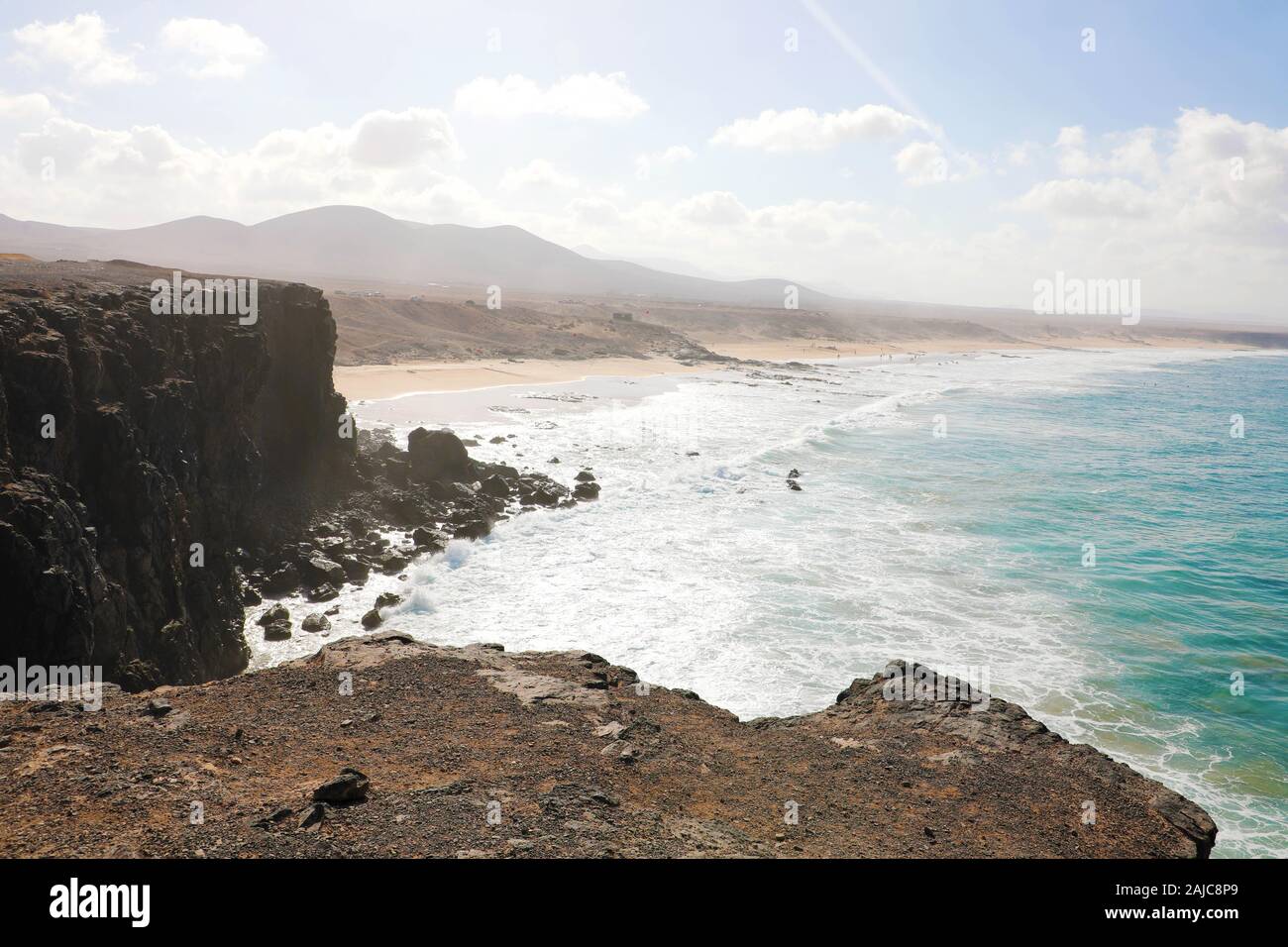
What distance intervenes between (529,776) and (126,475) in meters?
11.2

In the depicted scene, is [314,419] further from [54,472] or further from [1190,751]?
[1190,751]

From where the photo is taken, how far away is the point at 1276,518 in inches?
1175

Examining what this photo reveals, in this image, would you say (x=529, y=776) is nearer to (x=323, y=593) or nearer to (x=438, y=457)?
(x=323, y=593)

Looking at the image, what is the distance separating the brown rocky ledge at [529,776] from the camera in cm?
724

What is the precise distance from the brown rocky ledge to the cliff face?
2946mm

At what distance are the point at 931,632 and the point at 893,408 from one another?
40941 millimetres

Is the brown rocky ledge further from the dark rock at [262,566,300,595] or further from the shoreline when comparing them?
the shoreline

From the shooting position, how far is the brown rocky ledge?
23.8ft

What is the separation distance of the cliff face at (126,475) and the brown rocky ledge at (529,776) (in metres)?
2.95

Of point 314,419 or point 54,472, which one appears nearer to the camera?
point 54,472

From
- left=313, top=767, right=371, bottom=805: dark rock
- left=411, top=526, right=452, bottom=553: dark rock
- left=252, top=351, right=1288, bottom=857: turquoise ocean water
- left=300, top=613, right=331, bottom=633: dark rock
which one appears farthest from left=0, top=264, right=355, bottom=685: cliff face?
left=313, top=767, right=371, bottom=805: dark rock

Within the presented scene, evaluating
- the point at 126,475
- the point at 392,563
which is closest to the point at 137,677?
the point at 126,475
